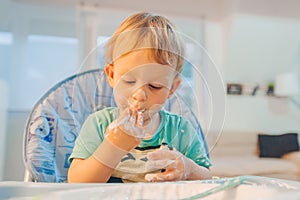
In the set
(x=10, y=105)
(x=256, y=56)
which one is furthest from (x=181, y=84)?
(x=256, y=56)

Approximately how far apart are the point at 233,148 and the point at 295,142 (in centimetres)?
58

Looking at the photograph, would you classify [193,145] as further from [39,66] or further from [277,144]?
[277,144]

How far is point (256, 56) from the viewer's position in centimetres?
312

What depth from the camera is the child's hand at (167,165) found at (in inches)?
19.9

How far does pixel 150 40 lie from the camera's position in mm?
462

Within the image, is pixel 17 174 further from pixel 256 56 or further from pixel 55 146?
pixel 256 56

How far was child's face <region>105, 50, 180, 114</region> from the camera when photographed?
451 millimetres

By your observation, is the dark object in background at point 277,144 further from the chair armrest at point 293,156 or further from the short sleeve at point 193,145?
the short sleeve at point 193,145

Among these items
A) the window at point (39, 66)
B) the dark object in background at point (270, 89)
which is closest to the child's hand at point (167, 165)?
the window at point (39, 66)

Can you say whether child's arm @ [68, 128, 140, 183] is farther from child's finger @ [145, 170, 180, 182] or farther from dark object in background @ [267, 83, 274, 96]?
dark object in background @ [267, 83, 274, 96]

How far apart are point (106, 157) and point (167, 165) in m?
0.11

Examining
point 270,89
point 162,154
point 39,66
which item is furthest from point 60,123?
point 270,89

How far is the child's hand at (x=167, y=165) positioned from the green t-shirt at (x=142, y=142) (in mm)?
14

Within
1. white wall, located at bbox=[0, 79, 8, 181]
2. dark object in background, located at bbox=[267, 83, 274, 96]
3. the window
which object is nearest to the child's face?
white wall, located at bbox=[0, 79, 8, 181]
